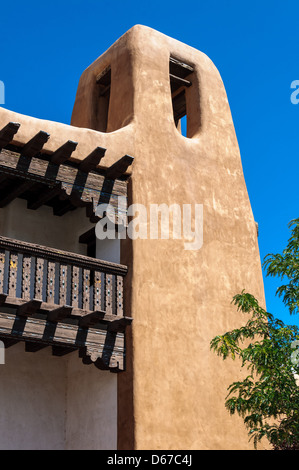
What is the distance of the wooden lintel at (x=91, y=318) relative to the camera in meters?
10.1

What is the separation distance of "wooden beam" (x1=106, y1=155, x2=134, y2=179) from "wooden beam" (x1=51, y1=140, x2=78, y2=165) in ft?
2.81

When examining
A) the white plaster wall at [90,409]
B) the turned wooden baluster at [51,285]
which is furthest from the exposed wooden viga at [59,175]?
the white plaster wall at [90,409]

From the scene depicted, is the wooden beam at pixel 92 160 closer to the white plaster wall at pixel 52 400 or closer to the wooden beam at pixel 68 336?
the white plaster wall at pixel 52 400

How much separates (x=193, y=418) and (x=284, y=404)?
2.42m

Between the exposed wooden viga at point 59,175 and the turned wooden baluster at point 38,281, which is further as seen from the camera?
the exposed wooden viga at point 59,175

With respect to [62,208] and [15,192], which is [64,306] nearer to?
[15,192]

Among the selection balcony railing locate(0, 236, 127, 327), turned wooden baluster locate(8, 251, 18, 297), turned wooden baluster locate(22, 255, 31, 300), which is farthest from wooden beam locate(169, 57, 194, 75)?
turned wooden baluster locate(8, 251, 18, 297)

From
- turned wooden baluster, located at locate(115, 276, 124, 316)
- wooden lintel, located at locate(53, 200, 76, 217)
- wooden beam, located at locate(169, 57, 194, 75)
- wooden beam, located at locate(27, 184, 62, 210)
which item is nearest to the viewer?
turned wooden baluster, located at locate(115, 276, 124, 316)

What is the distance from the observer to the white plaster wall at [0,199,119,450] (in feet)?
34.8

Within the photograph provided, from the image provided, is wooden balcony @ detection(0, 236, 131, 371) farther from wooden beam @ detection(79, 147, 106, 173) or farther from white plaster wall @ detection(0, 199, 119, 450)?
wooden beam @ detection(79, 147, 106, 173)

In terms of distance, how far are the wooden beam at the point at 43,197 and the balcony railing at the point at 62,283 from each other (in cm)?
129

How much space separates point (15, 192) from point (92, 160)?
155 cm

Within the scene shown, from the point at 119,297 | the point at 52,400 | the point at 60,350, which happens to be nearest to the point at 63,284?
the point at 119,297
